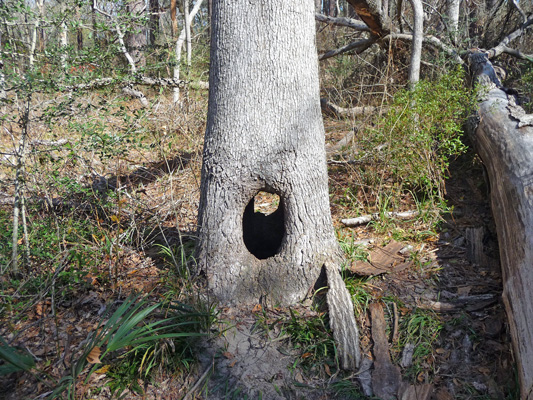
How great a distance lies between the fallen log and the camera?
2.46m

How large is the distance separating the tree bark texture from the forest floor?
25 centimetres

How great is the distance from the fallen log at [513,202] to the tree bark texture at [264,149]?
1.36 m

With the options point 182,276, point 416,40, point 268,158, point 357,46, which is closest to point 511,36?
point 357,46

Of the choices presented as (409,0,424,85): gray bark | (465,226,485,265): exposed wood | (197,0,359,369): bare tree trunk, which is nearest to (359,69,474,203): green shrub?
(465,226,485,265): exposed wood

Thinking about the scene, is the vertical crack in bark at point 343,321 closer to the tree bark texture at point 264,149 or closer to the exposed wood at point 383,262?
the tree bark texture at point 264,149

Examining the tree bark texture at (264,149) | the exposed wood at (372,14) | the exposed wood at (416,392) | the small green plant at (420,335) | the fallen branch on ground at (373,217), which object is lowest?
the exposed wood at (416,392)

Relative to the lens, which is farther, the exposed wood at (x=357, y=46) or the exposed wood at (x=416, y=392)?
the exposed wood at (x=357, y=46)

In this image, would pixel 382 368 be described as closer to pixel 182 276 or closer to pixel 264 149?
pixel 182 276

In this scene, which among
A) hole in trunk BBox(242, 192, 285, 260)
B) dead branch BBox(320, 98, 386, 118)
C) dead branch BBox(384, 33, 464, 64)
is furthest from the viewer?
dead branch BBox(384, 33, 464, 64)

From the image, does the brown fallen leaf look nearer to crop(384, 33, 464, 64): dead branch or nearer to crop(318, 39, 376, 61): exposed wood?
crop(384, 33, 464, 64): dead branch

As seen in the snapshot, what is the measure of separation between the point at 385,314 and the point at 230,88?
2.18m

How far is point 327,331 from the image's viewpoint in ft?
9.75

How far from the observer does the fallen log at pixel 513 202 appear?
2.46 m

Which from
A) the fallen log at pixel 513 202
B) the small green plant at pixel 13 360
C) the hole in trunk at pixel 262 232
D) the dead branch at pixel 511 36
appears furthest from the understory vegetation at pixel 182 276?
the dead branch at pixel 511 36
